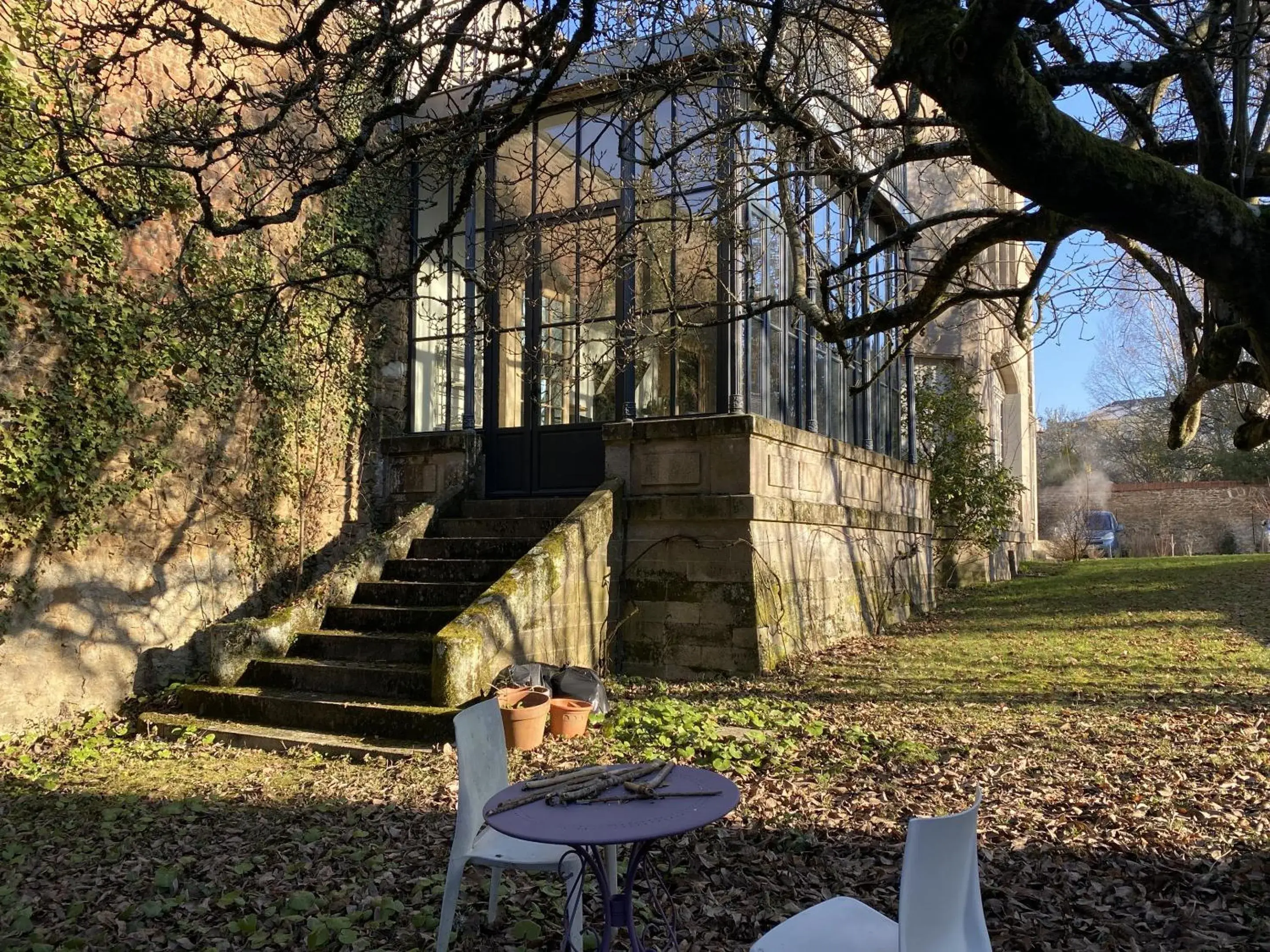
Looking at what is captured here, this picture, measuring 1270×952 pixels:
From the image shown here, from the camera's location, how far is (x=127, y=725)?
21.5 ft

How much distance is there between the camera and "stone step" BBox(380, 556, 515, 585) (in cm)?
761

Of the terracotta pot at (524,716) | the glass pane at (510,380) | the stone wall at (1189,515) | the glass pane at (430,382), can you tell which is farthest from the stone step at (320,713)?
the stone wall at (1189,515)

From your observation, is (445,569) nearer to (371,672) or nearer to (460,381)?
(371,672)

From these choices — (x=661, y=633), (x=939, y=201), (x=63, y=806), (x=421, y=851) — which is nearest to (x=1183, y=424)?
(x=661, y=633)

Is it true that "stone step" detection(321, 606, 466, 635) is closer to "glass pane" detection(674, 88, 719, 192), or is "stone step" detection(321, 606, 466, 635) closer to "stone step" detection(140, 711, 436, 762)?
"stone step" detection(140, 711, 436, 762)

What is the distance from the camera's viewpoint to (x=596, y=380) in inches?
356

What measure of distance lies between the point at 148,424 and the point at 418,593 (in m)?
2.54

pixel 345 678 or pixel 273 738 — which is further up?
pixel 345 678

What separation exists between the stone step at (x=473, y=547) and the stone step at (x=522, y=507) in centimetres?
45

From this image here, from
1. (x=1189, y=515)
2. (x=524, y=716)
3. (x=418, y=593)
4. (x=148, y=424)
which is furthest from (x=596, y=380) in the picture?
(x=1189, y=515)

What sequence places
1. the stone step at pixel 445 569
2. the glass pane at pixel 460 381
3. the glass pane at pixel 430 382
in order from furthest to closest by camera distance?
1. the glass pane at pixel 430 382
2. the glass pane at pixel 460 381
3. the stone step at pixel 445 569

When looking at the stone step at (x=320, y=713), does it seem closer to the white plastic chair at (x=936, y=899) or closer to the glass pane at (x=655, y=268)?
the white plastic chair at (x=936, y=899)

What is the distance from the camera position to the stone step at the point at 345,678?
6.16m

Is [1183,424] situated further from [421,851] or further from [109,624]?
[109,624]
